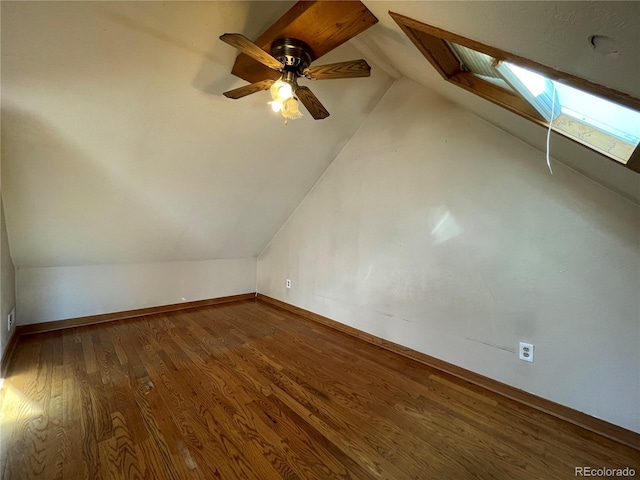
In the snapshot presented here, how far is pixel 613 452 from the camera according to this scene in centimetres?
149

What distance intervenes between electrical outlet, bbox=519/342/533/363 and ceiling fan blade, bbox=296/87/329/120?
2.01m

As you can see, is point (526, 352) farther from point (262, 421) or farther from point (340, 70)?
point (340, 70)

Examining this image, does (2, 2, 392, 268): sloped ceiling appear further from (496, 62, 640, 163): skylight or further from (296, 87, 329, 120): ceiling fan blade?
(496, 62, 640, 163): skylight

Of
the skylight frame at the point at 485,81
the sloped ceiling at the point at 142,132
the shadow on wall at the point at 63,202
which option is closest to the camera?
the skylight frame at the point at 485,81

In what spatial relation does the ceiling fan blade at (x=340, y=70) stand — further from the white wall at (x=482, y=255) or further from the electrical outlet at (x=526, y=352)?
the electrical outlet at (x=526, y=352)

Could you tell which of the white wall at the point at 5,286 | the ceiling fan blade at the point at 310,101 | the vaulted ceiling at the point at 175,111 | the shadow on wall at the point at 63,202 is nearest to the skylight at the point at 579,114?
the vaulted ceiling at the point at 175,111

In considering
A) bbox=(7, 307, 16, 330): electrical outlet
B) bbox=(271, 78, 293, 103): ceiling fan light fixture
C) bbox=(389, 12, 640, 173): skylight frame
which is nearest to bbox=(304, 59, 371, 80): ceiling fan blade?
bbox=(271, 78, 293, 103): ceiling fan light fixture

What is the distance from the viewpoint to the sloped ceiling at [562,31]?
59 cm

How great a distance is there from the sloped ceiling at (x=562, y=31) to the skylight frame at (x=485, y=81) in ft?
0.13

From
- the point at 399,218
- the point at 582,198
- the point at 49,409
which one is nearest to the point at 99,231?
the point at 49,409

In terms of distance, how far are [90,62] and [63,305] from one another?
8.35 feet

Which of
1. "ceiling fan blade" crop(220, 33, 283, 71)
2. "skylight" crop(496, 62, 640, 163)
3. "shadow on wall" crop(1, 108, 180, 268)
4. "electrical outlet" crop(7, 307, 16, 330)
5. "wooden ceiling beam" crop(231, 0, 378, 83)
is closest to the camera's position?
"skylight" crop(496, 62, 640, 163)

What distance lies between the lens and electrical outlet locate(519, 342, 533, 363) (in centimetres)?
184

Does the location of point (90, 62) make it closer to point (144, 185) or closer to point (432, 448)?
point (144, 185)
